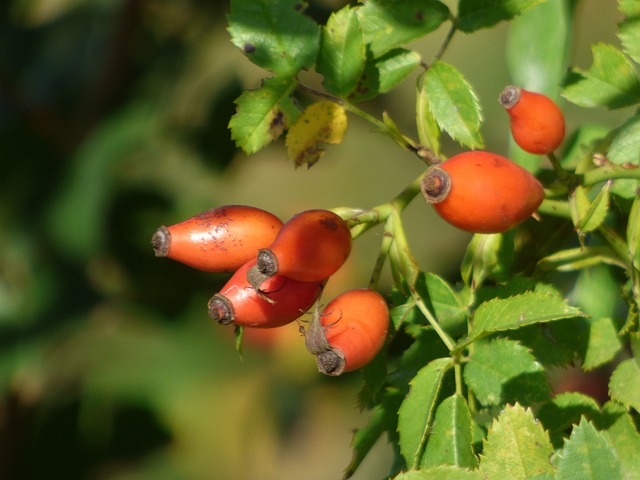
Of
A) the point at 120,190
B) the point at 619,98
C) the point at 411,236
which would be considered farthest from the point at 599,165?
the point at 411,236

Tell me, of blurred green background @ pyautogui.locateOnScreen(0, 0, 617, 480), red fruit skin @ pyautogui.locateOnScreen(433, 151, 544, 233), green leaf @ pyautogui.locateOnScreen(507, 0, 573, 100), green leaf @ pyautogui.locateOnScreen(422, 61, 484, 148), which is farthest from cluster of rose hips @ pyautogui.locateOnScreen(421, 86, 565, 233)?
blurred green background @ pyautogui.locateOnScreen(0, 0, 617, 480)

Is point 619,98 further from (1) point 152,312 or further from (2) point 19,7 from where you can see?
(2) point 19,7

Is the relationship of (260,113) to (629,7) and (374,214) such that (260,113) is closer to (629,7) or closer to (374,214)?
(374,214)

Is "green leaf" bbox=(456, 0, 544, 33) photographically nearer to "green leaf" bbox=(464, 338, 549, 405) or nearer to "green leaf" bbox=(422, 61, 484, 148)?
"green leaf" bbox=(422, 61, 484, 148)

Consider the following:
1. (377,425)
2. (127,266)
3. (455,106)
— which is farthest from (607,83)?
(127,266)

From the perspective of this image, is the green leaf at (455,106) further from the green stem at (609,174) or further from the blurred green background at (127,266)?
the blurred green background at (127,266)

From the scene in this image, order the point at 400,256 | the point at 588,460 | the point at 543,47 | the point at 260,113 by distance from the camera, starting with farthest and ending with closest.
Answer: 1. the point at 543,47
2. the point at 260,113
3. the point at 400,256
4. the point at 588,460

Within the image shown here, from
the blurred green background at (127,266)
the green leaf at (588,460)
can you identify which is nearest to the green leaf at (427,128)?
the green leaf at (588,460)
